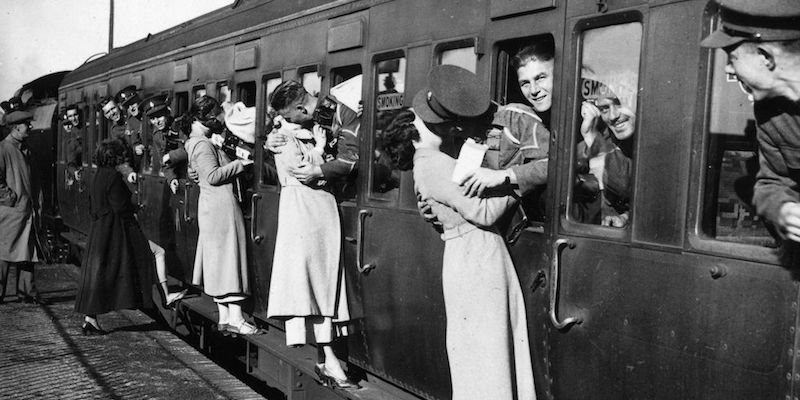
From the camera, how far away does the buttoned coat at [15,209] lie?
980cm

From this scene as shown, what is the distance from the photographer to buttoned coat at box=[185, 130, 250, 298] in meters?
7.22

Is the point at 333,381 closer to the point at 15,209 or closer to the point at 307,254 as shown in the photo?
the point at 307,254

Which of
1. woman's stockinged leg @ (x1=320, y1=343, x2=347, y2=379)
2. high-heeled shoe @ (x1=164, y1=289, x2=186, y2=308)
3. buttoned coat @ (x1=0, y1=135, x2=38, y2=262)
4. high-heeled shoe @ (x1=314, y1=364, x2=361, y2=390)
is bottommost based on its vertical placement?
high-heeled shoe @ (x1=164, y1=289, x2=186, y2=308)

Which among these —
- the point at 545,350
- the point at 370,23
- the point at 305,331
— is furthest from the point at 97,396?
the point at 545,350

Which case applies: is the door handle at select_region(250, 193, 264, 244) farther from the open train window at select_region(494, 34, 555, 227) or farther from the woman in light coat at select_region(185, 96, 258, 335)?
the open train window at select_region(494, 34, 555, 227)

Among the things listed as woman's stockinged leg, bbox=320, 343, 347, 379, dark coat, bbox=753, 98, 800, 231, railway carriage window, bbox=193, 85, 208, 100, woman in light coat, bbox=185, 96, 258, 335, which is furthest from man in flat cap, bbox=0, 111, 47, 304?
dark coat, bbox=753, 98, 800, 231

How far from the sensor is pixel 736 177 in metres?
3.05

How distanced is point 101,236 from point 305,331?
3.50 m

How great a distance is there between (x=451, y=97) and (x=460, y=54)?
878mm

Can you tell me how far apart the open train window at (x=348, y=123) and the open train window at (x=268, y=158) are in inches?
46.4

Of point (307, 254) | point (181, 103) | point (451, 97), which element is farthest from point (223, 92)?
point (451, 97)

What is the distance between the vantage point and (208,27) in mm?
8500

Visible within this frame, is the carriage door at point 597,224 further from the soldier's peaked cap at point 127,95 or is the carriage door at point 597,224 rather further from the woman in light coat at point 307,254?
the soldier's peaked cap at point 127,95

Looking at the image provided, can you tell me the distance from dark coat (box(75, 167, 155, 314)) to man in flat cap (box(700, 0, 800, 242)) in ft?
21.7
